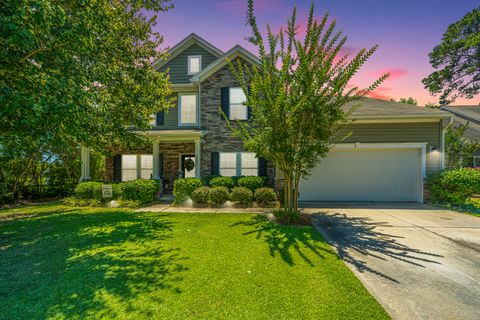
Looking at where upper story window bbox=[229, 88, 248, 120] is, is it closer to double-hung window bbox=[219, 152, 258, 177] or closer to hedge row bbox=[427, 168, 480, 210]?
double-hung window bbox=[219, 152, 258, 177]

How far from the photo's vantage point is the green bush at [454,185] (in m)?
8.96

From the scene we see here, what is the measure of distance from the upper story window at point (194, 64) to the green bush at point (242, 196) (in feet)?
26.4

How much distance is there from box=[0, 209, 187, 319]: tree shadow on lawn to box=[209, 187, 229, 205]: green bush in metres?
2.54

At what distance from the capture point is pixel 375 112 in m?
10.5

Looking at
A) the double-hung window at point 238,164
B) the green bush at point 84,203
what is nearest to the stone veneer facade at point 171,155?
the double-hung window at point 238,164

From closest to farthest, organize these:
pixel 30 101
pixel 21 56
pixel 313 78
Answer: pixel 30 101, pixel 21 56, pixel 313 78

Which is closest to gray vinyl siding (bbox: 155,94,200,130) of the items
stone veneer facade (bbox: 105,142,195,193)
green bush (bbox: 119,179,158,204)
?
stone veneer facade (bbox: 105,142,195,193)

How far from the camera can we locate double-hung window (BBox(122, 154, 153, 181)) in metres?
13.5

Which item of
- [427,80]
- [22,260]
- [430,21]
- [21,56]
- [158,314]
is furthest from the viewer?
[427,80]

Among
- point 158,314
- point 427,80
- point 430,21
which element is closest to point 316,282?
point 158,314

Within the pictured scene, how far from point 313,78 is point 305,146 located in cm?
192

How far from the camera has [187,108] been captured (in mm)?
12492

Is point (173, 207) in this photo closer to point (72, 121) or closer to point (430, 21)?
point (72, 121)

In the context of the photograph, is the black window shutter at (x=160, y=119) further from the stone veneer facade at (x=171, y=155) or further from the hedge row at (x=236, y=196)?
the hedge row at (x=236, y=196)
